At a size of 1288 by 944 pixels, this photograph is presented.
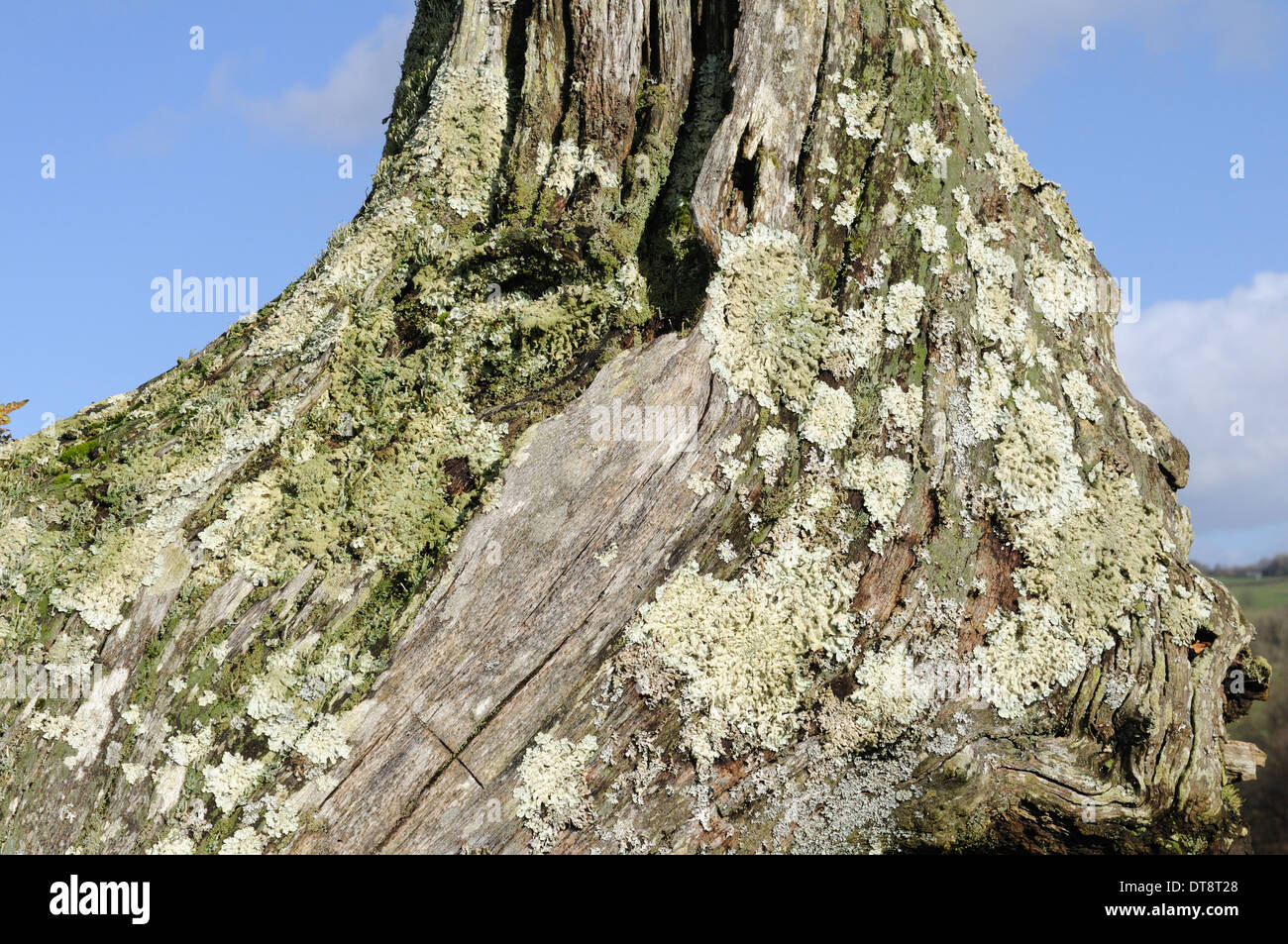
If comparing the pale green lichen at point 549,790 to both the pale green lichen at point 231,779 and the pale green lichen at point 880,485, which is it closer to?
the pale green lichen at point 231,779

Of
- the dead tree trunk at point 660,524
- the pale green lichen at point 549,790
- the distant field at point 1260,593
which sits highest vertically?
the dead tree trunk at point 660,524

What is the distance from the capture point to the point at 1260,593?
64625 millimetres

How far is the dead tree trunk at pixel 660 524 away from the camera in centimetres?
456

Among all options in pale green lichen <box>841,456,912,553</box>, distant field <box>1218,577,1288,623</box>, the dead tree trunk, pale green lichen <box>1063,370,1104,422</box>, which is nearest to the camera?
the dead tree trunk

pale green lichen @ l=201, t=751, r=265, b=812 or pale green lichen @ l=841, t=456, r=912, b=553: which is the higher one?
pale green lichen @ l=841, t=456, r=912, b=553

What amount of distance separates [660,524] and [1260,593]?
75.3 meters

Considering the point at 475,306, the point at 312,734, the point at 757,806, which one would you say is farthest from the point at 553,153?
the point at 757,806

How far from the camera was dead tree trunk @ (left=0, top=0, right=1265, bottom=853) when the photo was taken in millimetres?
4562

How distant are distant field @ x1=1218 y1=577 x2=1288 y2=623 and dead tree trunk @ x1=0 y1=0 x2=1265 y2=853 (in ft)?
183

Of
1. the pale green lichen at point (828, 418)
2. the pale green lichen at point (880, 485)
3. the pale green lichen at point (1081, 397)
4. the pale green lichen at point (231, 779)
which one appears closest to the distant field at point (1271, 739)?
the pale green lichen at point (1081, 397)

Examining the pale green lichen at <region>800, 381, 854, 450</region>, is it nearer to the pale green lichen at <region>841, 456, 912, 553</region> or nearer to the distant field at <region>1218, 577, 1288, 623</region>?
the pale green lichen at <region>841, 456, 912, 553</region>

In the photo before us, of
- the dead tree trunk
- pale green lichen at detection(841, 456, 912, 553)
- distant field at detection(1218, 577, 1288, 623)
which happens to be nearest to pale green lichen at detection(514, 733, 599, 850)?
the dead tree trunk

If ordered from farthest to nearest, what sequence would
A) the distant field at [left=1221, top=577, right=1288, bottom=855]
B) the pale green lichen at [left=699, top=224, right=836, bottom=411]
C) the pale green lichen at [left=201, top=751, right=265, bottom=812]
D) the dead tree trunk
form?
the distant field at [left=1221, top=577, right=1288, bottom=855]
the pale green lichen at [left=699, top=224, right=836, bottom=411]
the dead tree trunk
the pale green lichen at [left=201, top=751, right=265, bottom=812]

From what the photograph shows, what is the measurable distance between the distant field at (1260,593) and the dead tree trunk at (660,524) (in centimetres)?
5576
